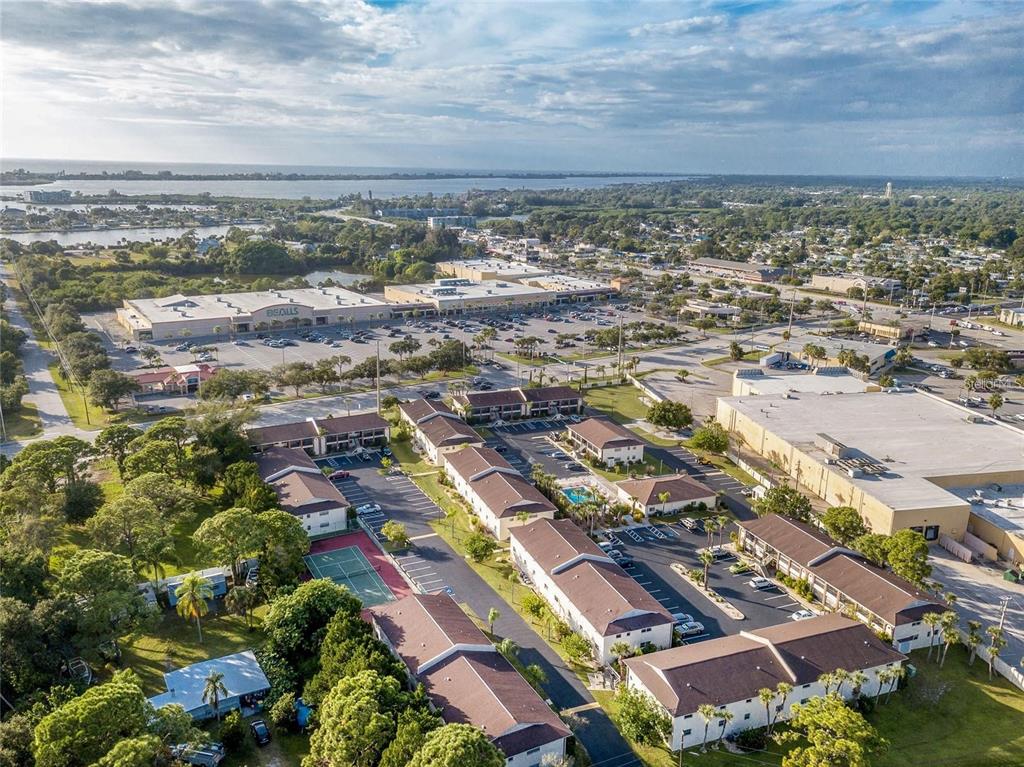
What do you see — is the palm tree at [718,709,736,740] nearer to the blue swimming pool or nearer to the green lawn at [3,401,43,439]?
the blue swimming pool

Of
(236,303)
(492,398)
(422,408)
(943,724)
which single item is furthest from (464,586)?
(236,303)

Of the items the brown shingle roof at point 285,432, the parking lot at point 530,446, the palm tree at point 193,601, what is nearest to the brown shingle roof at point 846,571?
the parking lot at point 530,446

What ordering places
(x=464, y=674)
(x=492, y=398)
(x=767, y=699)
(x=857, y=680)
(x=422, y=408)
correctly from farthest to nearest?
1. (x=492, y=398)
2. (x=422, y=408)
3. (x=857, y=680)
4. (x=464, y=674)
5. (x=767, y=699)

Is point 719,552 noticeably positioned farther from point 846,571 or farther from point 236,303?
point 236,303

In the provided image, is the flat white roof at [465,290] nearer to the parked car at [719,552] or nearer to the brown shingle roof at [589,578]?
the brown shingle roof at [589,578]

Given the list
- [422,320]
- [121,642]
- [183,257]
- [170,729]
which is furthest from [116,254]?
[170,729]

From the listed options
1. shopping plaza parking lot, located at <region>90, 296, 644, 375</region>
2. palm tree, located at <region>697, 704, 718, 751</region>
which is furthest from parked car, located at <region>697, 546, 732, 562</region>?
shopping plaza parking lot, located at <region>90, 296, 644, 375</region>
